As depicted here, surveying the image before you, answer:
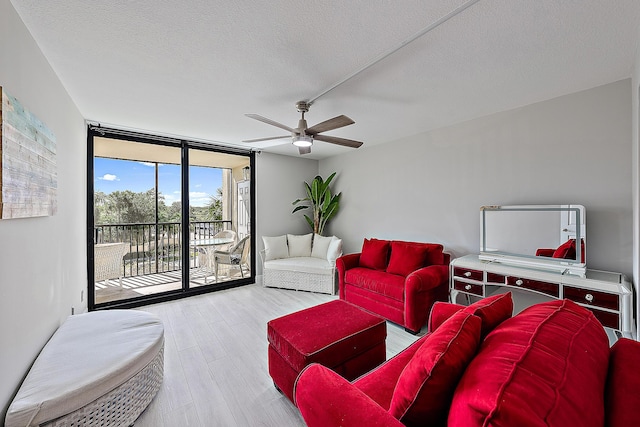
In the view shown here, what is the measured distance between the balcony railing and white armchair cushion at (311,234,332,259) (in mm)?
1710

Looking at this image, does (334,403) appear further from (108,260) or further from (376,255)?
(108,260)

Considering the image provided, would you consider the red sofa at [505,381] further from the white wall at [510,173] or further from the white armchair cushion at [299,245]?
the white armchair cushion at [299,245]

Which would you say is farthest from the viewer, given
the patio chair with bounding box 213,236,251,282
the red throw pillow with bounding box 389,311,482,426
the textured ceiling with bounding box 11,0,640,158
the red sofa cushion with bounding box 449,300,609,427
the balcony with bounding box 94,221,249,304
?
the patio chair with bounding box 213,236,251,282

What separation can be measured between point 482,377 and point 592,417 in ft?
0.81

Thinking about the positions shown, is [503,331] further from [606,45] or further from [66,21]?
[66,21]

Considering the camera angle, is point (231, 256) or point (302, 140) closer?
point (302, 140)

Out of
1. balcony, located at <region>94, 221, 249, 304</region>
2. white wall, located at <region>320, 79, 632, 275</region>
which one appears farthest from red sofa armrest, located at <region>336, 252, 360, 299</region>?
balcony, located at <region>94, 221, 249, 304</region>

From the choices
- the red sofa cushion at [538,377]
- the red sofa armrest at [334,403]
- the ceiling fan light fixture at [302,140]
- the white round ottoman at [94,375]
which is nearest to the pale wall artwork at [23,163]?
the white round ottoman at [94,375]

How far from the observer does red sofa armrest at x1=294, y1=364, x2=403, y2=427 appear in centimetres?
93

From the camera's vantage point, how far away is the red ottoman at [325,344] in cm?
174

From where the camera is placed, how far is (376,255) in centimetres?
368

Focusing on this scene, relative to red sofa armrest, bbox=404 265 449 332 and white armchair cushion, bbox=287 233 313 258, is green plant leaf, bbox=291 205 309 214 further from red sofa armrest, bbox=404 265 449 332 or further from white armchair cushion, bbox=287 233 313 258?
red sofa armrest, bbox=404 265 449 332

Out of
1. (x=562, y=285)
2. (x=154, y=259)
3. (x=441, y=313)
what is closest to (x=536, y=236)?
(x=562, y=285)

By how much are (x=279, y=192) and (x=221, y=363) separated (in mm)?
3216
